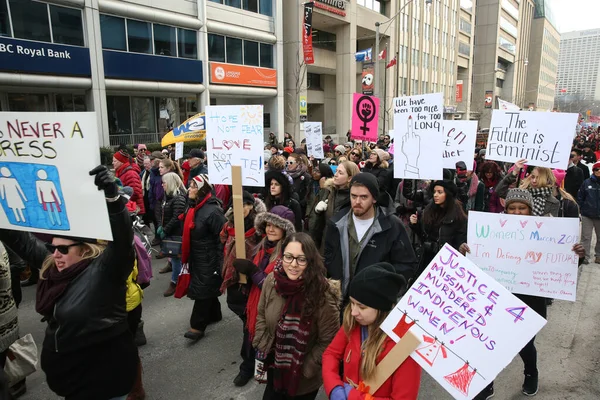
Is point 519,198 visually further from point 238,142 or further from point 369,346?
point 238,142

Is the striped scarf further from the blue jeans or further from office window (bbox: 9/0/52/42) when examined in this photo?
office window (bbox: 9/0/52/42)

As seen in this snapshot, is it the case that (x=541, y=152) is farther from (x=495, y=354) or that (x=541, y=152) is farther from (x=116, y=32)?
(x=116, y=32)

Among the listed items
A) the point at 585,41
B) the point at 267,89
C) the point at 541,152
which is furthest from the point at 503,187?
the point at 585,41

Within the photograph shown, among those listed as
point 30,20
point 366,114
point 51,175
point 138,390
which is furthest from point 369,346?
point 30,20

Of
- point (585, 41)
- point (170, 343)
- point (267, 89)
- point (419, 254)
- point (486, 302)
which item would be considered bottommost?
point (170, 343)

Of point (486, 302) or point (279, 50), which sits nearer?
point (486, 302)

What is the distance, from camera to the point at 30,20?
17406 millimetres

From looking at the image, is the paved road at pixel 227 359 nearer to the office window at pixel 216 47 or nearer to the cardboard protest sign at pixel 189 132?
the cardboard protest sign at pixel 189 132

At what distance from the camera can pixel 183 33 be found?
23.3 m

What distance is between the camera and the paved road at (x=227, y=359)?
12.3 ft

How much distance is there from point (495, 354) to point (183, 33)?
24.9 metres

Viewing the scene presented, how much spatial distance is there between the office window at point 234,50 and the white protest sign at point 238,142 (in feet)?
77.2

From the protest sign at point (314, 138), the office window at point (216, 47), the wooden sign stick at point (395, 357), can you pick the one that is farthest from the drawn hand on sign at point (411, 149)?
the office window at point (216, 47)

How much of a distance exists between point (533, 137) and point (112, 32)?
21.1 m
